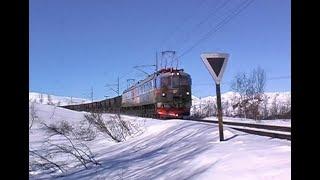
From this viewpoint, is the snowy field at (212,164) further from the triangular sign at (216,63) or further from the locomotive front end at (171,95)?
the locomotive front end at (171,95)

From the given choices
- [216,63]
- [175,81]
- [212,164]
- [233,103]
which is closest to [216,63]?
[216,63]

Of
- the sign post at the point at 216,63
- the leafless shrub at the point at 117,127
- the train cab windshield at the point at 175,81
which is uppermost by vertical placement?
the train cab windshield at the point at 175,81

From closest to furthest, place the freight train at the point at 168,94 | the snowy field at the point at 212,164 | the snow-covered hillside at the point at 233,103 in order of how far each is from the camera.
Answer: the snowy field at the point at 212,164, the freight train at the point at 168,94, the snow-covered hillside at the point at 233,103

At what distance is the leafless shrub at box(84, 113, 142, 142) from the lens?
78.7 ft

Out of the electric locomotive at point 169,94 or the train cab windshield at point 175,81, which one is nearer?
the train cab windshield at point 175,81

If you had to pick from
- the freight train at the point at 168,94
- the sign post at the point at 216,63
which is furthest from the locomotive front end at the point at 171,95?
the sign post at the point at 216,63

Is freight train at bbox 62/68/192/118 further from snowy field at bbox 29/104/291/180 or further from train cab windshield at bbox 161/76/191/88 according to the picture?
snowy field at bbox 29/104/291/180

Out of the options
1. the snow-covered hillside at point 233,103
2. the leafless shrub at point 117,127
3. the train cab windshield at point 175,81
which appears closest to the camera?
the leafless shrub at point 117,127

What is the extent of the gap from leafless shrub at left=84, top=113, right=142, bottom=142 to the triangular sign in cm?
1360

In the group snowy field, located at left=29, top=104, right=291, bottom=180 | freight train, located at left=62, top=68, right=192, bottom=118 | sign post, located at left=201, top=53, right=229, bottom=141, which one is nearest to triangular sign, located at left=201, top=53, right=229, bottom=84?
sign post, located at left=201, top=53, right=229, bottom=141

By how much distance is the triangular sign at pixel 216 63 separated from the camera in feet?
33.1

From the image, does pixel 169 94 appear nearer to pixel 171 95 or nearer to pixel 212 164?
pixel 171 95

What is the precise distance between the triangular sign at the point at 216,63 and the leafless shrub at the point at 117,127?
1360 centimetres
